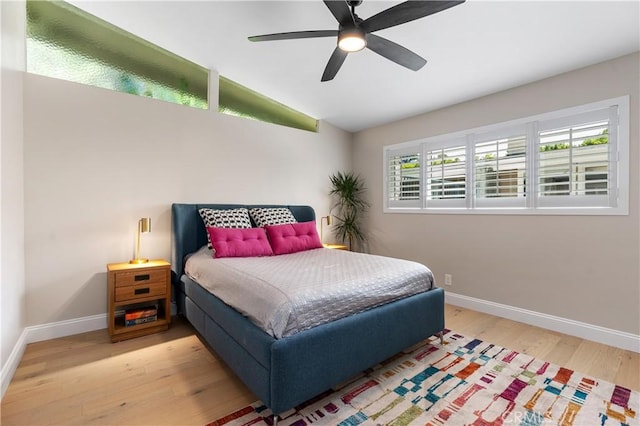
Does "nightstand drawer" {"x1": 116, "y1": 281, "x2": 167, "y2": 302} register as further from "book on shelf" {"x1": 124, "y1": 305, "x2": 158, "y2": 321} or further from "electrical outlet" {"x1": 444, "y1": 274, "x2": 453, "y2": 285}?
"electrical outlet" {"x1": 444, "y1": 274, "x2": 453, "y2": 285}

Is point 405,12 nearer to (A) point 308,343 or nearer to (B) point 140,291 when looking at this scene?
(A) point 308,343

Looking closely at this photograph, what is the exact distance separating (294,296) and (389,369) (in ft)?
3.55

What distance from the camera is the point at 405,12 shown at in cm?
172

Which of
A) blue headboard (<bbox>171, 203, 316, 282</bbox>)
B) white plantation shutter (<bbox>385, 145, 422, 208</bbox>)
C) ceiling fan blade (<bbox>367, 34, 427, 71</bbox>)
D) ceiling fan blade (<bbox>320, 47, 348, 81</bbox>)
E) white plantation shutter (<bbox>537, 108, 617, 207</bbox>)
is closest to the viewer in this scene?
ceiling fan blade (<bbox>367, 34, 427, 71</bbox>)

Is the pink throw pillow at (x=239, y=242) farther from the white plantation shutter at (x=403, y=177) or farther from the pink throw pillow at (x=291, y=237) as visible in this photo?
the white plantation shutter at (x=403, y=177)

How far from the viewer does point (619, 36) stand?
2.26 metres

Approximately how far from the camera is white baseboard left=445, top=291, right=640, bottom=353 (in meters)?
2.46

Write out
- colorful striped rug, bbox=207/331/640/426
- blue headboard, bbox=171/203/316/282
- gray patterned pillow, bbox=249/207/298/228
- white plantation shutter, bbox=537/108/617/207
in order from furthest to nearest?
gray patterned pillow, bbox=249/207/298/228, blue headboard, bbox=171/203/316/282, white plantation shutter, bbox=537/108/617/207, colorful striped rug, bbox=207/331/640/426

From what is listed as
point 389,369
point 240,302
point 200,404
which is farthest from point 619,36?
point 200,404

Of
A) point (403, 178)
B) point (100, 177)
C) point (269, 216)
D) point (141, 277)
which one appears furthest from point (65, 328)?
point (403, 178)

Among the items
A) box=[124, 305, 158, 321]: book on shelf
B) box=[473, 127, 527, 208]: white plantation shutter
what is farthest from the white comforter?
box=[473, 127, 527, 208]: white plantation shutter

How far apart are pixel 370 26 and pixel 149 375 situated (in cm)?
287

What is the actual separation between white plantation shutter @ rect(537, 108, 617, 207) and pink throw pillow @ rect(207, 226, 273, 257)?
9.76 feet

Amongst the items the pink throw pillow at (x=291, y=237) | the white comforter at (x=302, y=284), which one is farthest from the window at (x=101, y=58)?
the white comforter at (x=302, y=284)
